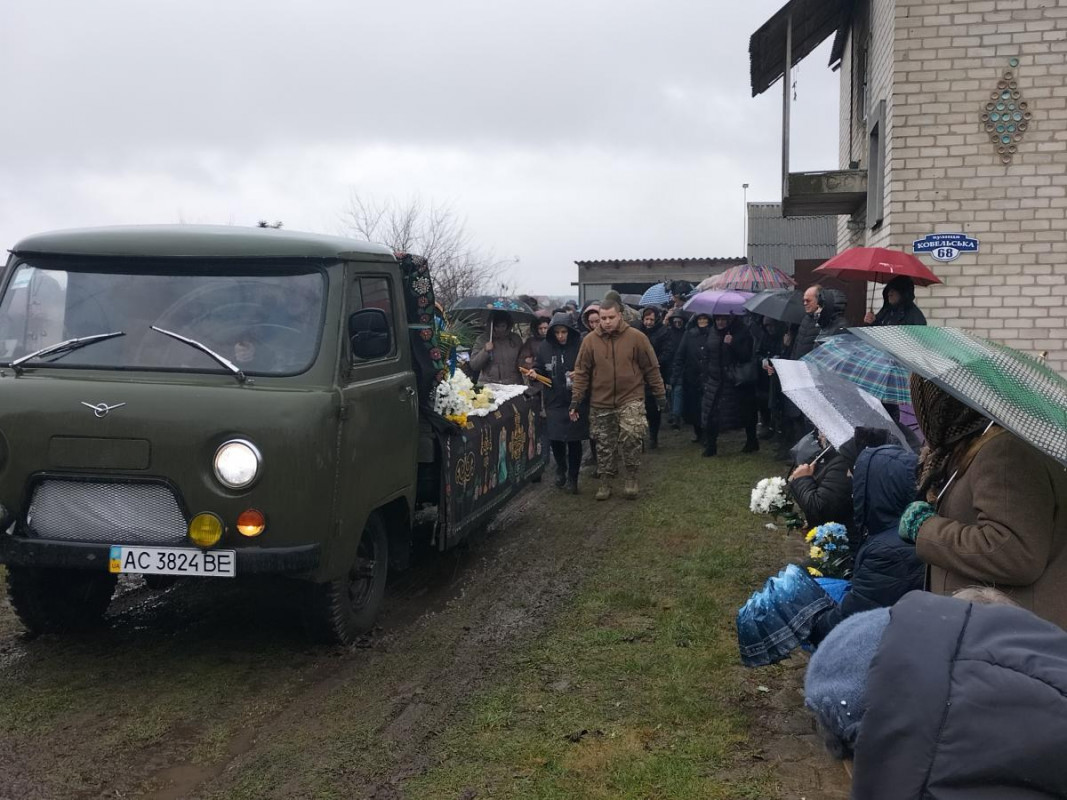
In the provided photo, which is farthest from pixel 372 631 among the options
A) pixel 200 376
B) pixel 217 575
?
pixel 200 376

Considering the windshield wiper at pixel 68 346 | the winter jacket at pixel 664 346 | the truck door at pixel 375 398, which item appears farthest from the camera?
the winter jacket at pixel 664 346

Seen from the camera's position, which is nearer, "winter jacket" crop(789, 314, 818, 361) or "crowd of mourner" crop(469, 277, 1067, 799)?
"crowd of mourner" crop(469, 277, 1067, 799)

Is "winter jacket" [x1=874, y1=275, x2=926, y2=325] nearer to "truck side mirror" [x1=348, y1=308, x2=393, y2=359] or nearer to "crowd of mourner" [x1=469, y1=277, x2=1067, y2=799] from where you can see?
"crowd of mourner" [x1=469, y1=277, x2=1067, y2=799]

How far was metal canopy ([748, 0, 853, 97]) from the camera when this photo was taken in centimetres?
1312

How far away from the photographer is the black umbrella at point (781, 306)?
477 inches

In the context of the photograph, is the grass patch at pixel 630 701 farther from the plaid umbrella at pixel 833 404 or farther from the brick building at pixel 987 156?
the brick building at pixel 987 156

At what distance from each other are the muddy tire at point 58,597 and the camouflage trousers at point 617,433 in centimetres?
536

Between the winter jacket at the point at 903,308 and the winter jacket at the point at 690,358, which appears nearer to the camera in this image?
the winter jacket at the point at 903,308

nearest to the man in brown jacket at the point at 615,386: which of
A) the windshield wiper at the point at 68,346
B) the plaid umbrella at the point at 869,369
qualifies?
the plaid umbrella at the point at 869,369

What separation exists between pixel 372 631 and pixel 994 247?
805cm

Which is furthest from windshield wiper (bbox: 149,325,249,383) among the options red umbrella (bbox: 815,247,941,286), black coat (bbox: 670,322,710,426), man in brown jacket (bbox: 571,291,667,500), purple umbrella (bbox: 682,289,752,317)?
black coat (bbox: 670,322,710,426)

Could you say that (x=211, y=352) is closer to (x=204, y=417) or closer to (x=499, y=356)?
(x=204, y=417)

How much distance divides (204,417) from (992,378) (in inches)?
136

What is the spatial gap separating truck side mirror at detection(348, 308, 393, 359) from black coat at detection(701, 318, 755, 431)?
Answer: 7816 mm
